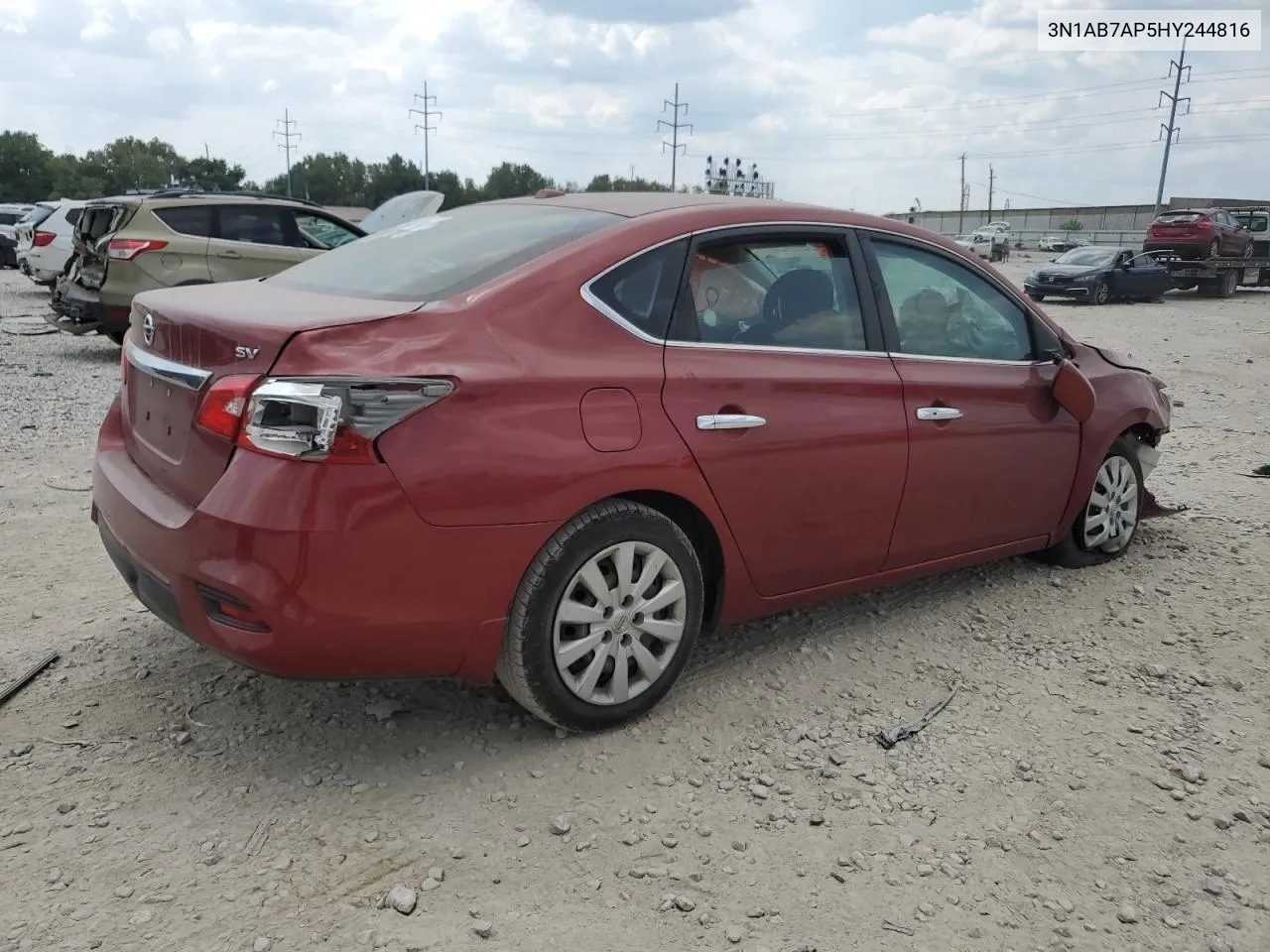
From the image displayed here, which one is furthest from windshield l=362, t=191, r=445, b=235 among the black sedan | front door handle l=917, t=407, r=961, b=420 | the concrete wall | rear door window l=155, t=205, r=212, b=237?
the concrete wall

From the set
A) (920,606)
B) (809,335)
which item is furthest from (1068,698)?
(809,335)

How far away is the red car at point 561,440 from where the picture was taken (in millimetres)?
2650

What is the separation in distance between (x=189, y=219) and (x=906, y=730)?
917 centimetres

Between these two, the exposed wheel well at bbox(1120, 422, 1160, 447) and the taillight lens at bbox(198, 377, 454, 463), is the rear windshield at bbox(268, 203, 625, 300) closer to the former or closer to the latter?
the taillight lens at bbox(198, 377, 454, 463)

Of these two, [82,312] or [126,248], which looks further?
[82,312]

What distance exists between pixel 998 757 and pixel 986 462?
130cm

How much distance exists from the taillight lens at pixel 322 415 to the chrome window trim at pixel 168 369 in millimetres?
270

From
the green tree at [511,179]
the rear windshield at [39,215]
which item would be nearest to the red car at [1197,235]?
the rear windshield at [39,215]

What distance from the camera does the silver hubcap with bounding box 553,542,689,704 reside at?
3.04 meters

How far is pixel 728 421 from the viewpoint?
10.7 feet

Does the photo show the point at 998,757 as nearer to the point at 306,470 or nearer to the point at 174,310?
the point at 306,470

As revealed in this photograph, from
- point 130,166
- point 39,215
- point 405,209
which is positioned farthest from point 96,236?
point 130,166

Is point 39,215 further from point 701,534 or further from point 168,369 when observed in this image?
point 701,534

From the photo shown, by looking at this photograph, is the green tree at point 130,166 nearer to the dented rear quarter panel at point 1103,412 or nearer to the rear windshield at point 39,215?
the rear windshield at point 39,215
